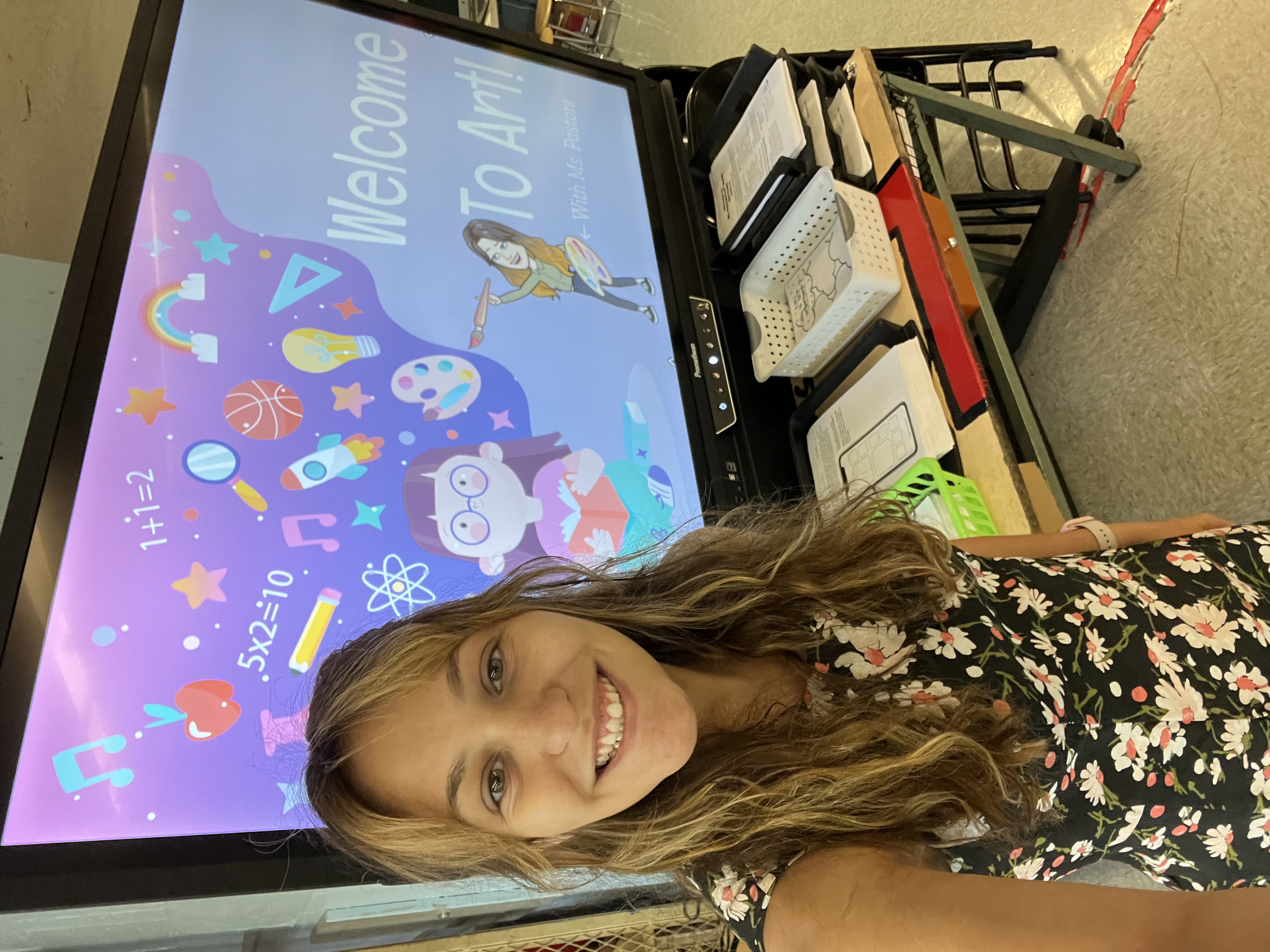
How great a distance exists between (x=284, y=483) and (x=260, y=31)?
1.05 meters

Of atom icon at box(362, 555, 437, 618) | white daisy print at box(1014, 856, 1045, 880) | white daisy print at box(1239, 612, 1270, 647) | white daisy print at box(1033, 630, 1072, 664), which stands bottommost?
atom icon at box(362, 555, 437, 618)

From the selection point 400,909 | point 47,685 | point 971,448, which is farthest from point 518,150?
point 400,909

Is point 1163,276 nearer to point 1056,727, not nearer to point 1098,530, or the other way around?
point 1098,530

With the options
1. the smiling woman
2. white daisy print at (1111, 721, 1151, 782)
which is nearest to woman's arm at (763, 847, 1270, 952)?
the smiling woman

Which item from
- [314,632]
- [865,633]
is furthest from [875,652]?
[314,632]

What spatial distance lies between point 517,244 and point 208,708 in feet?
3.46

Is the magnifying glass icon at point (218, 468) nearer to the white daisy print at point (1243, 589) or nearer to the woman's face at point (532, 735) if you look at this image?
the woman's face at point (532, 735)

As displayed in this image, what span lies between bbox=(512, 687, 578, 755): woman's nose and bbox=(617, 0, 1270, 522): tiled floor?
168cm

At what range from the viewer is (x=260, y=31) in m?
1.60

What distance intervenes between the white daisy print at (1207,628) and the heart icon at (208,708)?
1.32 meters

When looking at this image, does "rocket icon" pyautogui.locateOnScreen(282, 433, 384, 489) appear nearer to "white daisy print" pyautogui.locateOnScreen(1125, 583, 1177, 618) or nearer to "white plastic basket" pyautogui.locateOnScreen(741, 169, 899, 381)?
"white plastic basket" pyautogui.locateOnScreen(741, 169, 899, 381)

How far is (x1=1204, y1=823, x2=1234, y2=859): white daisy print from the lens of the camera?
982 millimetres

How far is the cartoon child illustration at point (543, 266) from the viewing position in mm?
1578

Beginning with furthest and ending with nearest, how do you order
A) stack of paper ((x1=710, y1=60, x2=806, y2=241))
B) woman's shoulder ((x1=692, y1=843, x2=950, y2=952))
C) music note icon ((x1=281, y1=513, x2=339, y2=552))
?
1. stack of paper ((x1=710, y1=60, x2=806, y2=241))
2. music note icon ((x1=281, y1=513, x2=339, y2=552))
3. woman's shoulder ((x1=692, y1=843, x2=950, y2=952))
